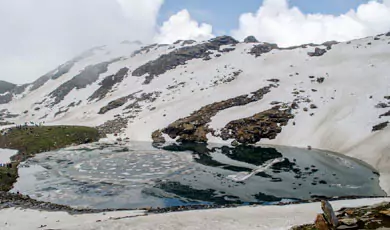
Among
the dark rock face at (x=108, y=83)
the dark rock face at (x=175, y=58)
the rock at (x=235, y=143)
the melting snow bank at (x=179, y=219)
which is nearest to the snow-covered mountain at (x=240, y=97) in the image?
the dark rock face at (x=175, y=58)

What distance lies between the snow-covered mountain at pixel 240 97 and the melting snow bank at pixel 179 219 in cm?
3152

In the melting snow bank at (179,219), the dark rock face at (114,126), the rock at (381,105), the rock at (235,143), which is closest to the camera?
the melting snow bank at (179,219)

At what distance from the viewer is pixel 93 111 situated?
128000 millimetres

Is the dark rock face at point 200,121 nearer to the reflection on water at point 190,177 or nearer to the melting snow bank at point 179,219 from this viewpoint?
the reflection on water at point 190,177

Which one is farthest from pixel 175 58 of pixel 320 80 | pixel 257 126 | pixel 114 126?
pixel 257 126

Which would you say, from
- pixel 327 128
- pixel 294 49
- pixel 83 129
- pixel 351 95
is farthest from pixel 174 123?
pixel 294 49

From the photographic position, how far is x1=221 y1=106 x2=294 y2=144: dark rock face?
83.4 metres

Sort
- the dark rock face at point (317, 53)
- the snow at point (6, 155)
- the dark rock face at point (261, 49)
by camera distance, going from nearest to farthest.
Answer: the snow at point (6, 155) → the dark rock face at point (317, 53) → the dark rock face at point (261, 49)

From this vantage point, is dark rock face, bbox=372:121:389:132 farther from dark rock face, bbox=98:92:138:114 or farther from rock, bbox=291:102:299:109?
dark rock face, bbox=98:92:138:114

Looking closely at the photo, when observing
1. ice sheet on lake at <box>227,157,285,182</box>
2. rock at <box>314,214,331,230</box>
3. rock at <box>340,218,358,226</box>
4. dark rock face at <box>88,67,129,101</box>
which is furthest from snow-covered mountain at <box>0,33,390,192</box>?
rock at <box>314,214,331,230</box>

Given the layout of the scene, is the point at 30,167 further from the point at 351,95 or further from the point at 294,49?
the point at 294,49

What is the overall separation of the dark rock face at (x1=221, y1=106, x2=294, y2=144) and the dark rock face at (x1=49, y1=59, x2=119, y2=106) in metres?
103

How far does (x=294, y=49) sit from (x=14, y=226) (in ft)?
451

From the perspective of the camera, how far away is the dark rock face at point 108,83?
149m
